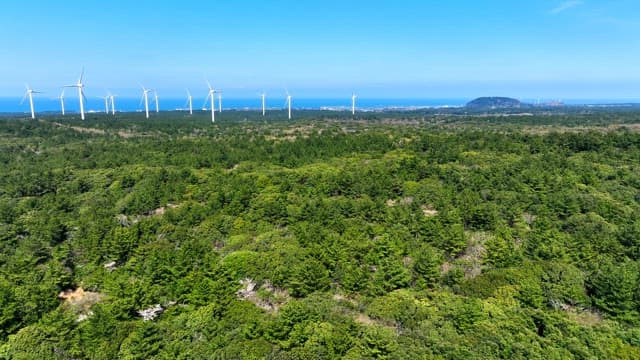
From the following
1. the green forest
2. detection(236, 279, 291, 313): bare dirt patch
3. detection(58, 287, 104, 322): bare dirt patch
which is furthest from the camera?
detection(236, 279, 291, 313): bare dirt patch

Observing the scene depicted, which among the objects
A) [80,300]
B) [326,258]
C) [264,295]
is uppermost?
[326,258]

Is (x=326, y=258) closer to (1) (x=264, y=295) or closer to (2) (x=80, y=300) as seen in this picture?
(1) (x=264, y=295)

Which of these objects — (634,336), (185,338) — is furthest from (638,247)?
(185,338)

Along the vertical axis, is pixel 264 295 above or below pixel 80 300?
above

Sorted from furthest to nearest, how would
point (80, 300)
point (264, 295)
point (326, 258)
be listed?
point (326, 258), point (80, 300), point (264, 295)

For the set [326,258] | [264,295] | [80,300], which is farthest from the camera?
[326,258]

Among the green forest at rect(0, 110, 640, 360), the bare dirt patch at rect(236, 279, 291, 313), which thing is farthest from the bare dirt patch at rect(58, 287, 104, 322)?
the bare dirt patch at rect(236, 279, 291, 313)

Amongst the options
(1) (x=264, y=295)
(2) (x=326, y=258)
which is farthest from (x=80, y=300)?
(2) (x=326, y=258)

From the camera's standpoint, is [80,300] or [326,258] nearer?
[80,300]

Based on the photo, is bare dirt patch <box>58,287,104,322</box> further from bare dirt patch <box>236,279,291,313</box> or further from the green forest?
bare dirt patch <box>236,279,291,313</box>

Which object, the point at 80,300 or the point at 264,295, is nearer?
the point at 264,295
